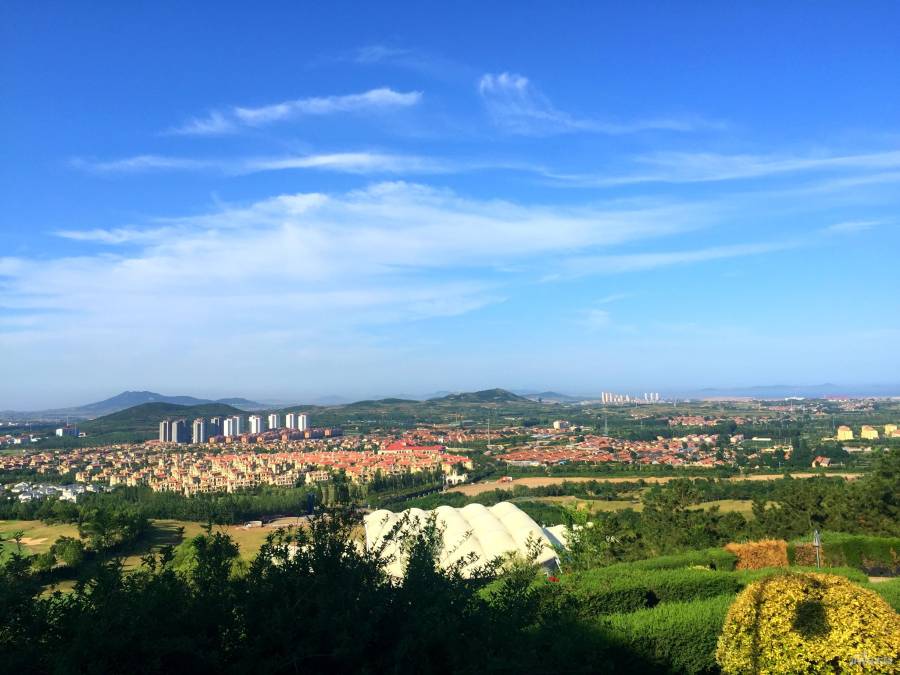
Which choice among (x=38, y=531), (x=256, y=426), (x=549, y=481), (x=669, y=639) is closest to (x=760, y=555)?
(x=669, y=639)

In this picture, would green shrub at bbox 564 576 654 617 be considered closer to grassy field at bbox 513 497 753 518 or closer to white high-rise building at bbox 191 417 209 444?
grassy field at bbox 513 497 753 518

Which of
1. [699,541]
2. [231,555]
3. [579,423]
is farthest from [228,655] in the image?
[579,423]

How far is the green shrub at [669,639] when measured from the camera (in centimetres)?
580

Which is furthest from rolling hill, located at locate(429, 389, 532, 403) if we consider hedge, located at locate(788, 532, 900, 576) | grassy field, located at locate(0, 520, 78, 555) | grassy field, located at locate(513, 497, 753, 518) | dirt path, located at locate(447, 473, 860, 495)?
hedge, located at locate(788, 532, 900, 576)

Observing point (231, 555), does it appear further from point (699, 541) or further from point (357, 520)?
point (699, 541)

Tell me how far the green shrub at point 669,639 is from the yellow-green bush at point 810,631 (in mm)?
547

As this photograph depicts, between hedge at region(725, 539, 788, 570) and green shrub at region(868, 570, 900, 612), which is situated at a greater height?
green shrub at region(868, 570, 900, 612)

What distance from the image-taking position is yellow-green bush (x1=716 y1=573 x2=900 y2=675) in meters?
4.89

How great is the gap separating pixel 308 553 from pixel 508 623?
1148mm

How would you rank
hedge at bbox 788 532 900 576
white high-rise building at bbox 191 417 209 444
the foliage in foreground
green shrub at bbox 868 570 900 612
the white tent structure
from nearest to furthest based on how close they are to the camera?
1. the foliage in foreground
2. green shrub at bbox 868 570 900 612
3. hedge at bbox 788 532 900 576
4. the white tent structure
5. white high-rise building at bbox 191 417 209 444

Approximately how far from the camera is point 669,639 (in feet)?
19.4

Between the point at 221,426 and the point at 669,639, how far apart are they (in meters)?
102

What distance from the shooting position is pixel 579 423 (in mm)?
100500

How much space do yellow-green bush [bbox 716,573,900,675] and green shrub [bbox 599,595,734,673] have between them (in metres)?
0.55
